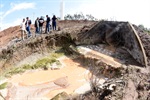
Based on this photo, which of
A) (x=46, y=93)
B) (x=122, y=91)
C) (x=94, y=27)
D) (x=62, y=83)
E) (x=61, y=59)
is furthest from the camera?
(x=94, y=27)

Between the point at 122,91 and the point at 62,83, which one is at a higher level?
the point at 122,91

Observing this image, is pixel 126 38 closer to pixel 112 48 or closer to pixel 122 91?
pixel 112 48

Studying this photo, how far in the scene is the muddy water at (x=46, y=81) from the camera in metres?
13.0

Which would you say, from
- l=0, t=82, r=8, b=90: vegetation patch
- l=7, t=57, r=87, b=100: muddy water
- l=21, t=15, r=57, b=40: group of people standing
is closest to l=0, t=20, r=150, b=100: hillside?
l=7, t=57, r=87, b=100: muddy water

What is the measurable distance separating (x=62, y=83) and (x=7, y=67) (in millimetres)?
3368

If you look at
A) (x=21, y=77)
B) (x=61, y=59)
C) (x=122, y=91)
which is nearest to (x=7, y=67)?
(x=21, y=77)

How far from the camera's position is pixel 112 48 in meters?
16.4

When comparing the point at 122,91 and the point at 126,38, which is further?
the point at 126,38

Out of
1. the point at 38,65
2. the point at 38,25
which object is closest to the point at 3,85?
the point at 38,65

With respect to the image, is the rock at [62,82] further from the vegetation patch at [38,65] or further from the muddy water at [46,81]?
the vegetation patch at [38,65]

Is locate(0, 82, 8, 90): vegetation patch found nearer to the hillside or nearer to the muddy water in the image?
the hillside

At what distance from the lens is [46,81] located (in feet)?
46.8

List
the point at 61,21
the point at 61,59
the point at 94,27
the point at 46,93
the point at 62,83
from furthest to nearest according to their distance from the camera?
1. the point at 61,21
2. the point at 94,27
3. the point at 61,59
4. the point at 62,83
5. the point at 46,93

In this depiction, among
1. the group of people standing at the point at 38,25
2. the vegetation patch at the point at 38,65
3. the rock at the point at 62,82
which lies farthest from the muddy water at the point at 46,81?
the group of people standing at the point at 38,25
